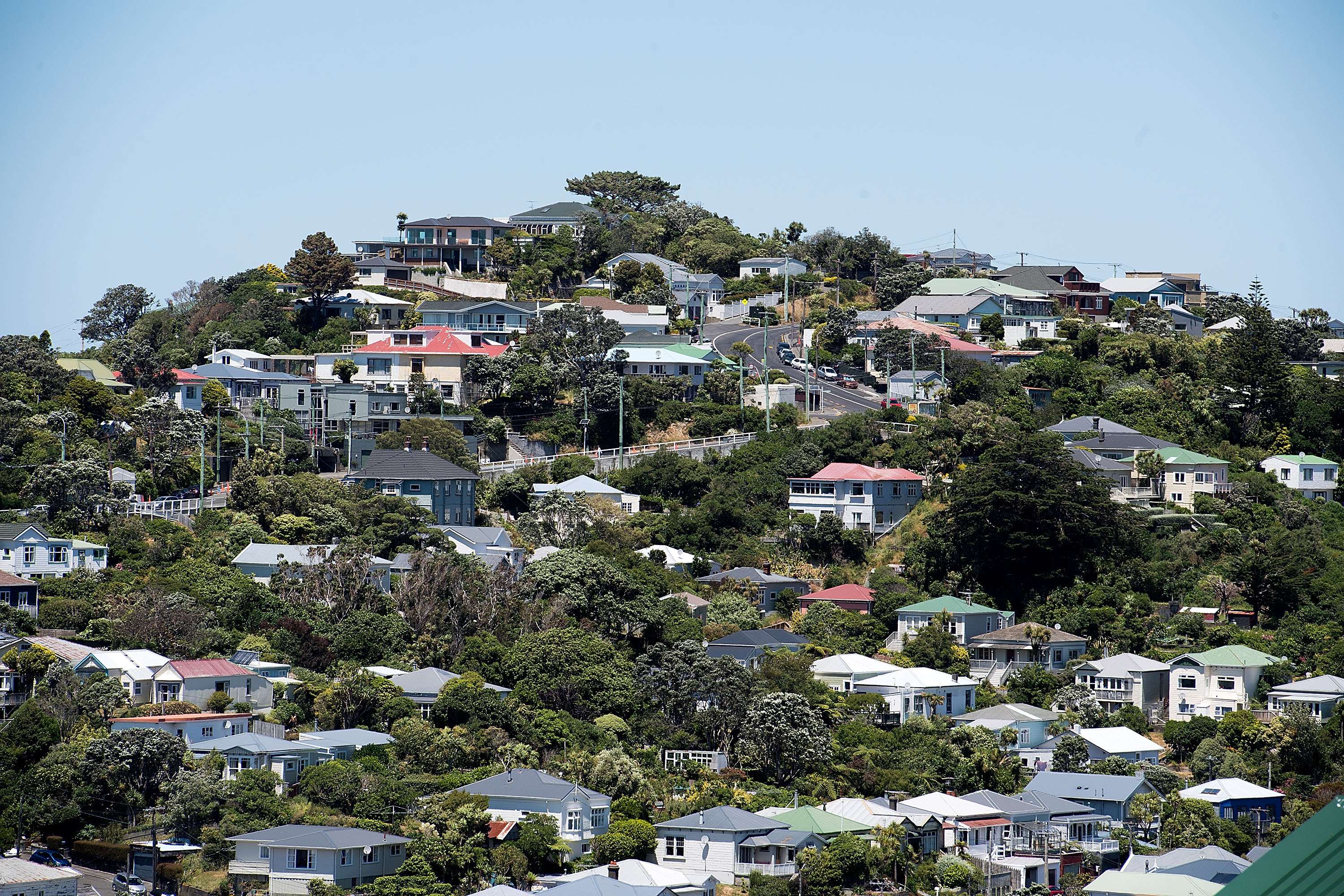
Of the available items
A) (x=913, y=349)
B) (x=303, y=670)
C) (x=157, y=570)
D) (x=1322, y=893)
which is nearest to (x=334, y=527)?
(x=157, y=570)

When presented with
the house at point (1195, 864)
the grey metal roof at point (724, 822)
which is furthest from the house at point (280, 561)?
the house at point (1195, 864)

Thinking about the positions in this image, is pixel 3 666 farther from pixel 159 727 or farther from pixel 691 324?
pixel 691 324

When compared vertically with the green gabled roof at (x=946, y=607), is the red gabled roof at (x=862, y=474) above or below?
above

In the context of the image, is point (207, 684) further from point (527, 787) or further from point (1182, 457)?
point (1182, 457)


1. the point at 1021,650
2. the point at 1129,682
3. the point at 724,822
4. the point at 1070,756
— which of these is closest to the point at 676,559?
the point at 1021,650

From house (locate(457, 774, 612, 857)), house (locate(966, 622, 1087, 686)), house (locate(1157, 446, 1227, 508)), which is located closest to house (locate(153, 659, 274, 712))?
house (locate(457, 774, 612, 857))

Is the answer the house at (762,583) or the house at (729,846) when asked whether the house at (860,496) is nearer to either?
the house at (762,583)
